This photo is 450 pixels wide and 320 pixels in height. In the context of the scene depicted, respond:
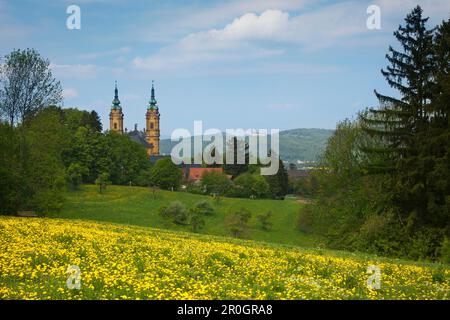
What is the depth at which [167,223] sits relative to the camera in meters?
80.4

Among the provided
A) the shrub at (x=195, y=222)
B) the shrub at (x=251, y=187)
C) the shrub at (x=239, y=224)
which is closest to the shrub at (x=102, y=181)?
the shrub at (x=195, y=222)

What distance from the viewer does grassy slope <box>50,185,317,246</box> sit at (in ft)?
256

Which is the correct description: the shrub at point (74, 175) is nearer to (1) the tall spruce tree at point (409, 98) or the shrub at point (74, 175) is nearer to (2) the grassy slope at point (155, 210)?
(2) the grassy slope at point (155, 210)

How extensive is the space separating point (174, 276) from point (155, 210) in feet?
262

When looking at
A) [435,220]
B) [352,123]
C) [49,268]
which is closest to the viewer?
[49,268]

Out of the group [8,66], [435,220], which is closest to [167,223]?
[8,66]

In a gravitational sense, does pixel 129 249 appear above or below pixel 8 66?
below

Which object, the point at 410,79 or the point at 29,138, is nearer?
the point at 410,79

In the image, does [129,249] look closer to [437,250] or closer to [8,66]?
[437,250]

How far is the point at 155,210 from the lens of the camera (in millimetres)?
91812

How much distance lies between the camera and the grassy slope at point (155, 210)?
78125mm

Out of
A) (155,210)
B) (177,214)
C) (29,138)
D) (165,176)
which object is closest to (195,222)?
(177,214)

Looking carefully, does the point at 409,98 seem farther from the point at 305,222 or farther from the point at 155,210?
the point at 155,210
